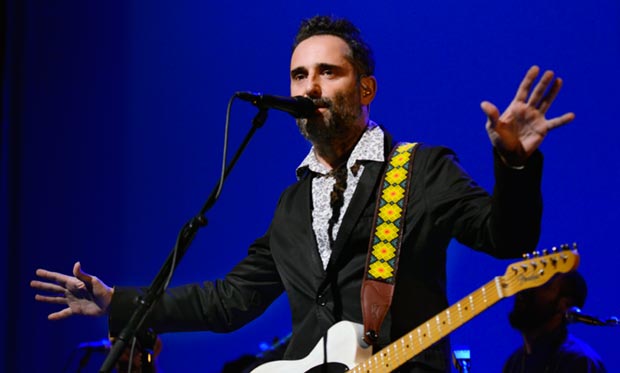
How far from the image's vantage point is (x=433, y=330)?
221cm

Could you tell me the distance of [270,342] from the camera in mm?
4461

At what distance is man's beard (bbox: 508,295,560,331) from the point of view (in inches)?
160

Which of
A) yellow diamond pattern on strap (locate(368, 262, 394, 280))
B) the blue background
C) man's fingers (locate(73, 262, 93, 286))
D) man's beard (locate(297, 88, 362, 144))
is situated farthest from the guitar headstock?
the blue background

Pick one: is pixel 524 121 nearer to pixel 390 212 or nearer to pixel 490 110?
pixel 490 110

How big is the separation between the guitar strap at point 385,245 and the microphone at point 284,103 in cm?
33

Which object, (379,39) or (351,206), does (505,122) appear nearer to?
A: (351,206)

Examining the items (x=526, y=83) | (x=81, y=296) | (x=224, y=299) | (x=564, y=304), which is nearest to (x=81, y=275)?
(x=81, y=296)

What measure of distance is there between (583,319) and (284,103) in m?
1.98

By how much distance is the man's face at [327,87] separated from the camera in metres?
2.81

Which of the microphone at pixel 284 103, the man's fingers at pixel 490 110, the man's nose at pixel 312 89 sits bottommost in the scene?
the man's fingers at pixel 490 110

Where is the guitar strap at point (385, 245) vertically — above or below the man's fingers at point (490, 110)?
below

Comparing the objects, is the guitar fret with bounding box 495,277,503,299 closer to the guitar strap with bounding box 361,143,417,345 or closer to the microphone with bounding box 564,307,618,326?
the guitar strap with bounding box 361,143,417,345

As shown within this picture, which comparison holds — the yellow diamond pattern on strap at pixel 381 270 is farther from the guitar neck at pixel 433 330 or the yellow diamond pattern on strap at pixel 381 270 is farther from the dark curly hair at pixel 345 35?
the dark curly hair at pixel 345 35

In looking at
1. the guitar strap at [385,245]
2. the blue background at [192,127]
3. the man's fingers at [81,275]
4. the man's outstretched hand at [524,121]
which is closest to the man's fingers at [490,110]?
the man's outstretched hand at [524,121]
